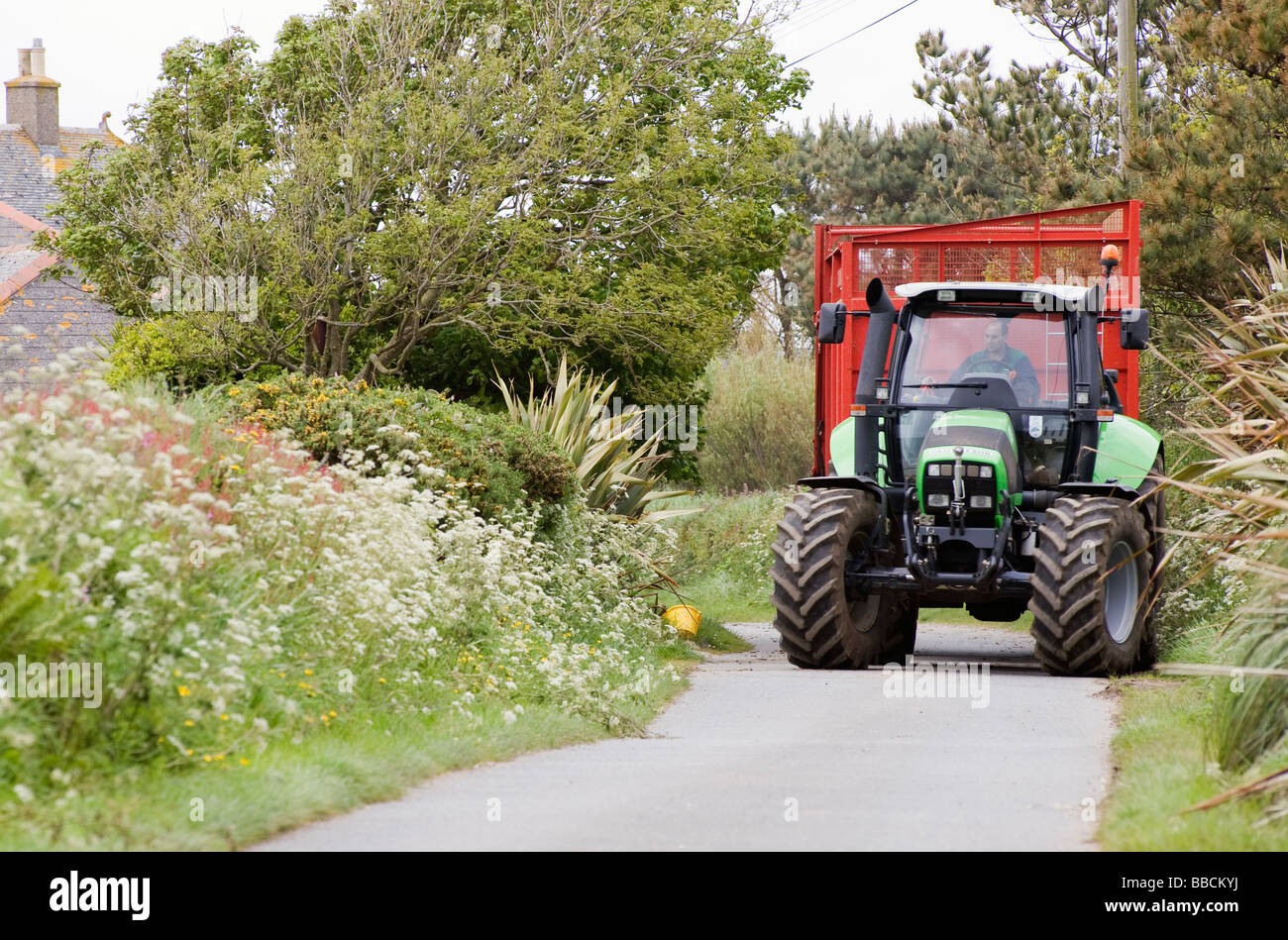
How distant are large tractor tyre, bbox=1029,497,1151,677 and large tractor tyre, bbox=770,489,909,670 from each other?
136cm

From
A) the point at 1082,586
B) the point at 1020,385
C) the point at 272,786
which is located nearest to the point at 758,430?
the point at 1020,385

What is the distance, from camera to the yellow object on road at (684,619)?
16.1m

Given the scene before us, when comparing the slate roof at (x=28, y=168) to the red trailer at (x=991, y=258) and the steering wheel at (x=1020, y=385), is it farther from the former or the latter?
the steering wheel at (x=1020, y=385)

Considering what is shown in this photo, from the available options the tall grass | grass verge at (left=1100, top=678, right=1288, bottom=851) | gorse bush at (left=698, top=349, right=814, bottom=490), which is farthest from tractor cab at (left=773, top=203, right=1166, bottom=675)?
gorse bush at (left=698, top=349, right=814, bottom=490)

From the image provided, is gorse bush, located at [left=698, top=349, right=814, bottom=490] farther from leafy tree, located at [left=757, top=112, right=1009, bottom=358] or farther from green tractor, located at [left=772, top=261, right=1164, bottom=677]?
green tractor, located at [left=772, top=261, right=1164, bottom=677]

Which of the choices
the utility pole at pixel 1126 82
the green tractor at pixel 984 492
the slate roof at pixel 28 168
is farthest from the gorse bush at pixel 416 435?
the slate roof at pixel 28 168

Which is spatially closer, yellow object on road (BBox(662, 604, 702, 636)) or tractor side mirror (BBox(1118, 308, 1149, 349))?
tractor side mirror (BBox(1118, 308, 1149, 349))

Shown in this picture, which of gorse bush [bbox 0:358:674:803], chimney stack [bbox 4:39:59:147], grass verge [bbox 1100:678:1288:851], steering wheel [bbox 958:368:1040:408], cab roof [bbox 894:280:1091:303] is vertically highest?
chimney stack [bbox 4:39:59:147]

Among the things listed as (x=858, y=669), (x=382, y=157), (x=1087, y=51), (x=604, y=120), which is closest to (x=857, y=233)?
(x=858, y=669)

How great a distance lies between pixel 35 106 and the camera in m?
41.5

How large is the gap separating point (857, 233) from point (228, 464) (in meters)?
7.17

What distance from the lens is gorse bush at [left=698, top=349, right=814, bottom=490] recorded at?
113 feet

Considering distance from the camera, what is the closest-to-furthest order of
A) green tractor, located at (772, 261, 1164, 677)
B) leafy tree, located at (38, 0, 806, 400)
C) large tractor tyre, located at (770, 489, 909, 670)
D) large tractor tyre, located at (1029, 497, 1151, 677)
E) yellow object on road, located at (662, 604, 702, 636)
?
large tractor tyre, located at (1029, 497, 1151, 677) < green tractor, located at (772, 261, 1164, 677) < large tractor tyre, located at (770, 489, 909, 670) < yellow object on road, located at (662, 604, 702, 636) < leafy tree, located at (38, 0, 806, 400)

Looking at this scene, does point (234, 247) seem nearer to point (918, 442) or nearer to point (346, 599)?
point (918, 442)
